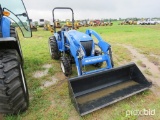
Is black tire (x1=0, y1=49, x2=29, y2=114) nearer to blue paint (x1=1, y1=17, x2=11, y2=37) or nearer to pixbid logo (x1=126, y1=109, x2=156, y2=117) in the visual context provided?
blue paint (x1=1, y1=17, x2=11, y2=37)

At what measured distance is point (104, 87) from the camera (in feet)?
11.4

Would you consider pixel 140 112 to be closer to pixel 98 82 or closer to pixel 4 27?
pixel 98 82

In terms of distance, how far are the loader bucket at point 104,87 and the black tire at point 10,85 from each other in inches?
34.8

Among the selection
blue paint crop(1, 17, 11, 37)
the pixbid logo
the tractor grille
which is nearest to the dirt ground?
the pixbid logo

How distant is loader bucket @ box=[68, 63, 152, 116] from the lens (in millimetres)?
2918

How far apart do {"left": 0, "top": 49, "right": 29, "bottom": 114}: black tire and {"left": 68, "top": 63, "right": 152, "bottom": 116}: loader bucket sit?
2.90 ft

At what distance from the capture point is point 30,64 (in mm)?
5367

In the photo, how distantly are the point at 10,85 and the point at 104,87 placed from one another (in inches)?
76.1

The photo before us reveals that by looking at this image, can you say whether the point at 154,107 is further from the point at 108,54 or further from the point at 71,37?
the point at 71,37

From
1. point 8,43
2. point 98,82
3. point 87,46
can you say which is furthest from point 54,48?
point 8,43

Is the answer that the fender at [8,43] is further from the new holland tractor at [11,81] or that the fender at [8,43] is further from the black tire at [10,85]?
the black tire at [10,85]

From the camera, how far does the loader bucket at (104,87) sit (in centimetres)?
292

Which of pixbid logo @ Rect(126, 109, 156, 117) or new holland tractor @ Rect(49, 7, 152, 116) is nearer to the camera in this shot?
pixbid logo @ Rect(126, 109, 156, 117)

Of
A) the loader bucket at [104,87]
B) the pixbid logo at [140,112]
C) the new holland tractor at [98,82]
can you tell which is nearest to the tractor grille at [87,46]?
the new holland tractor at [98,82]
